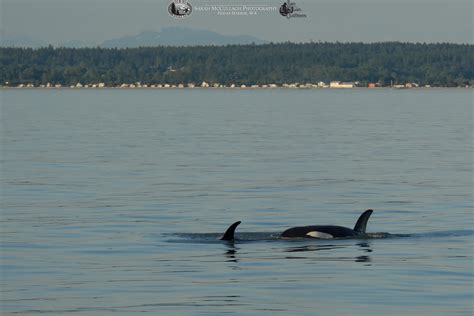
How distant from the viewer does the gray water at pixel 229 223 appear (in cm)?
2064

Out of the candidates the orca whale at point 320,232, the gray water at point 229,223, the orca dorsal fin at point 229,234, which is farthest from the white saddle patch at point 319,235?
the orca dorsal fin at point 229,234

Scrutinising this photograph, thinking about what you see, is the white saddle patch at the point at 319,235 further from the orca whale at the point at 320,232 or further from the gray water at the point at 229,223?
the gray water at the point at 229,223

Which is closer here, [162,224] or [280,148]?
[162,224]

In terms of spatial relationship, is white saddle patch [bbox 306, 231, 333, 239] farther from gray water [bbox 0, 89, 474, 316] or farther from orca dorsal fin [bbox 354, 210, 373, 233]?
orca dorsal fin [bbox 354, 210, 373, 233]

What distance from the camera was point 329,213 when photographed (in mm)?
33562

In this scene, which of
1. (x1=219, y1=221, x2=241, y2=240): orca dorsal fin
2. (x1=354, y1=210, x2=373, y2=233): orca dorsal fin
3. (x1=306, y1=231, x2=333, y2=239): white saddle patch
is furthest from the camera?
(x1=354, y1=210, x2=373, y2=233): orca dorsal fin

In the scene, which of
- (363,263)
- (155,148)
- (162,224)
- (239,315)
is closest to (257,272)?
(363,263)

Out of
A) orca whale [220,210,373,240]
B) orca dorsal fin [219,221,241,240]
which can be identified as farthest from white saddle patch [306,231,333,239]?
orca dorsal fin [219,221,241,240]

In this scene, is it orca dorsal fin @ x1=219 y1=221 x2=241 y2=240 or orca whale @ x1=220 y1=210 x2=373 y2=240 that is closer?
orca dorsal fin @ x1=219 y1=221 x2=241 y2=240

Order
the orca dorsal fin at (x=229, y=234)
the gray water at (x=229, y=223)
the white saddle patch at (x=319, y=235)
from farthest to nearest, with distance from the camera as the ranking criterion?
the white saddle patch at (x=319, y=235), the orca dorsal fin at (x=229, y=234), the gray water at (x=229, y=223)

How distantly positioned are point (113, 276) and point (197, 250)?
363 cm

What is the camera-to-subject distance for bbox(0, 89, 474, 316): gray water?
20641 mm

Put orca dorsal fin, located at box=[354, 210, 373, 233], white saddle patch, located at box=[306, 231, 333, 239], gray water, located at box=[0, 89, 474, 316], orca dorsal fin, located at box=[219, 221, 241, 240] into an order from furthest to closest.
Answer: orca dorsal fin, located at box=[354, 210, 373, 233] → white saddle patch, located at box=[306, 231, 333, 239] → orca dorsal fin, located at box=[219, 221, 241, 240] → gray water, located at box=[0, 89, 474, 316]

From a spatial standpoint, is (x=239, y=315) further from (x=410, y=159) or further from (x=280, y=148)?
(x=280, y=148)
